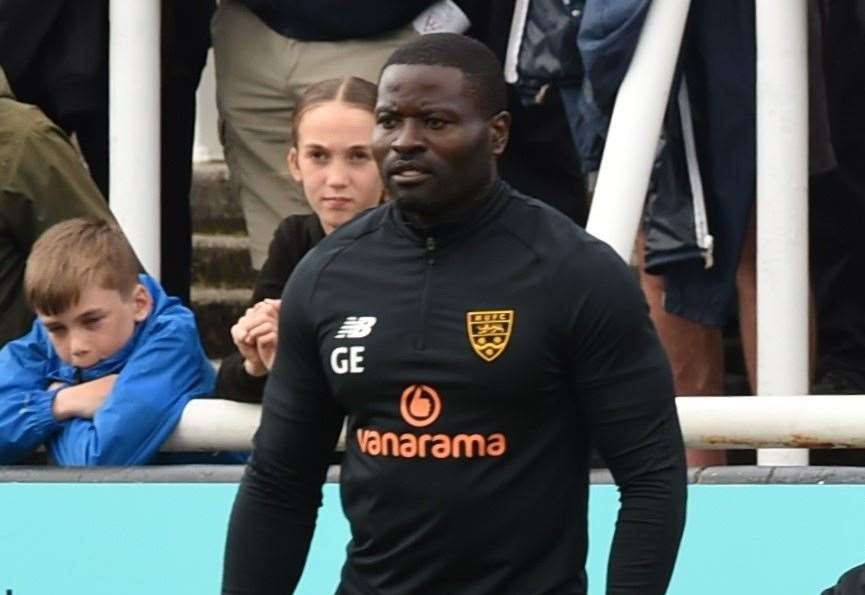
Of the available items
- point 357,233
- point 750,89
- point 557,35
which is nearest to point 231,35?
point 557,35

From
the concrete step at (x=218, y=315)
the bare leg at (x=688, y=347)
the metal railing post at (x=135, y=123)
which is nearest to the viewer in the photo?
the bare leg at (x=688, y=347)

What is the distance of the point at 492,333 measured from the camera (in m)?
3.15

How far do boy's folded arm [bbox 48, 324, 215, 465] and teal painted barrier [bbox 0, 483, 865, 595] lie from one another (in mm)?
122

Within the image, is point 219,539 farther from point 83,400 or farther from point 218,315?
point 218,315

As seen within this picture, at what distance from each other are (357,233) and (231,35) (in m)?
2.27

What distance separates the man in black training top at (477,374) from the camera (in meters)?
3.16

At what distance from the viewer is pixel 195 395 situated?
478cm

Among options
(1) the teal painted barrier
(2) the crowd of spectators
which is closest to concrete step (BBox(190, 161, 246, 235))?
(2) the crowd of spectators

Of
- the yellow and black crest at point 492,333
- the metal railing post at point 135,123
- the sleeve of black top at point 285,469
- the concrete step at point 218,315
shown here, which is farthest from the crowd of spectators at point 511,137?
the yellow and black crest at point 492,333

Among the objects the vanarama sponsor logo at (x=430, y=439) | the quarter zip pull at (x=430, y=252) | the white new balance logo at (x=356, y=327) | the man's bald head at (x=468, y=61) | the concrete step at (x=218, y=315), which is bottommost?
the concrete step at (x=218, y=315)

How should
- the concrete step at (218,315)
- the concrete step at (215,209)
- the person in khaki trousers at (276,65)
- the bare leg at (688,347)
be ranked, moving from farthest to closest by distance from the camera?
the concrete step at (215,209), the concrete step at (218,315), the person in khaki trousers at (276,65), the bare leg at (688,347)

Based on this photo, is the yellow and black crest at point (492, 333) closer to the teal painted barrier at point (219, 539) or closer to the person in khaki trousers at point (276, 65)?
the teal painted barrier at point (219, 539)

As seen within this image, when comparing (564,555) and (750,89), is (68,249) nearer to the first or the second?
(750,89)

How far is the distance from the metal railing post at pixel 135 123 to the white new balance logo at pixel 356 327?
203 cm
